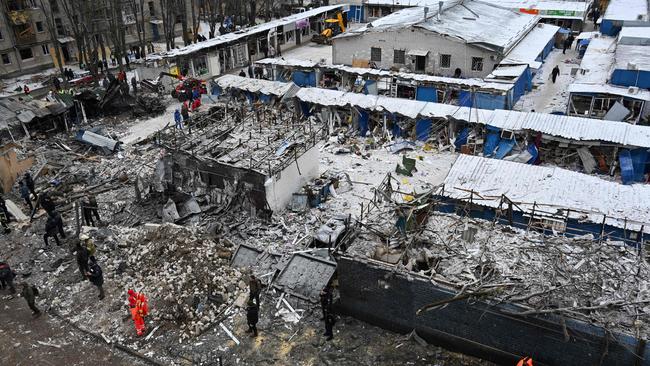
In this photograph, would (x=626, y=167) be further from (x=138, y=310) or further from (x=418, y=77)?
(x=138, y=310)

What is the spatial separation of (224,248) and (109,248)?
172 inches

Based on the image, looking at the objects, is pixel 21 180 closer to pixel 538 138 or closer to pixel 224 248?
pixel 224 248

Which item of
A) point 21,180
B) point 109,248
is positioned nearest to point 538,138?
point 109,248

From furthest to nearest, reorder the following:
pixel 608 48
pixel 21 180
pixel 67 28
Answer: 1. pixel 67 28
2. pixel 608 48
3. pixel 21 180

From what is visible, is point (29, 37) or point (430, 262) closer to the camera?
point (430, 262)

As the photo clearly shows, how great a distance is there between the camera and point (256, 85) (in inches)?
1235

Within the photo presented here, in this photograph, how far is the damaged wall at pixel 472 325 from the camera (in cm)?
1078

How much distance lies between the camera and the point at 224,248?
1736 centimetres

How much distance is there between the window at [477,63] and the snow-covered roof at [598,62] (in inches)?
230

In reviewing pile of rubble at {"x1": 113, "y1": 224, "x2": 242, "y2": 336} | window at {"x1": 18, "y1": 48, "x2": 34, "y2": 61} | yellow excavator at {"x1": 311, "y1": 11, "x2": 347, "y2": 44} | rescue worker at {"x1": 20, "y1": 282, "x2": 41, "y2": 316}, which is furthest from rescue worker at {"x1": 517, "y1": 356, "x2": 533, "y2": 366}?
window at {"x1": 18, "y1": 48, "x2": 34, "y2": 61}

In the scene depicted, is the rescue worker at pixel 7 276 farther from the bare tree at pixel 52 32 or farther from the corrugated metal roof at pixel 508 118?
the bare tree at pixel 52 32

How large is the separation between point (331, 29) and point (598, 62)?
26519mm

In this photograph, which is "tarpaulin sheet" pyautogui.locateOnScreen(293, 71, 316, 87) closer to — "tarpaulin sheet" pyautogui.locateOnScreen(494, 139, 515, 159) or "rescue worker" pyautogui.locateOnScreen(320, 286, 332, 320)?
"tarpaulin sheet" pyautogui.locateOnScreen(494, 139, 515, 159)

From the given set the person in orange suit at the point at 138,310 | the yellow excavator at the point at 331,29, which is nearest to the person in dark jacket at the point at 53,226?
the person in orange suit at the point at 138,310
